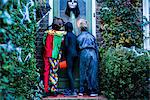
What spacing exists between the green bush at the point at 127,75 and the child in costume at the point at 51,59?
1240mm

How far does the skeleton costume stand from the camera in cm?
624

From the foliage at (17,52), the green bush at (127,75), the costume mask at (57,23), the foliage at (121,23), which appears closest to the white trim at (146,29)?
the foliage at (121,23)

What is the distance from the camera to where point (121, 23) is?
612cm

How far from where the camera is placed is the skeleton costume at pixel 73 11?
20.5 ft

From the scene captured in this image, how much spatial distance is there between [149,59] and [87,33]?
1.72 meters

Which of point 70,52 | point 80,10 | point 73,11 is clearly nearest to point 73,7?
point 73,11

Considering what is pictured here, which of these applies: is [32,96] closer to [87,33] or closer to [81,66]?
[81,66]

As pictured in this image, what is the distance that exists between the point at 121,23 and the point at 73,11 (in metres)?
1.05

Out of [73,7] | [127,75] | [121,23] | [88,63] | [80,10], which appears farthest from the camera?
[80,10]

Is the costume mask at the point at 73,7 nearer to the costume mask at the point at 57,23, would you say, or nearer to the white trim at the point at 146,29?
the costume mask at the point at 57,23

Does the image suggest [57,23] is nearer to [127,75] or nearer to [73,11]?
[73,11]

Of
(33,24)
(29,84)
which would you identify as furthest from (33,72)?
(33,24)

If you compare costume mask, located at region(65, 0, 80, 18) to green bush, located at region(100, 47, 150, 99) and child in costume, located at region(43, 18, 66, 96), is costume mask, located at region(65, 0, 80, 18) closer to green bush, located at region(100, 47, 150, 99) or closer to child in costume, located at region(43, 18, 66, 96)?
child in costume, located at region(43, 18, 66, 96)

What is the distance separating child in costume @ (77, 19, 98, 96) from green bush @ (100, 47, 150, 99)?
0.78 meters
